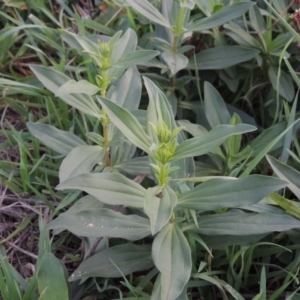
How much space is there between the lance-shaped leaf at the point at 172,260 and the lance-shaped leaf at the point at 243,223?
0.09 metres

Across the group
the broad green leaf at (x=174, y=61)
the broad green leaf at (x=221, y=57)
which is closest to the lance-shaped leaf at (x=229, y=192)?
the broad green leaf at (x=174, y=61)

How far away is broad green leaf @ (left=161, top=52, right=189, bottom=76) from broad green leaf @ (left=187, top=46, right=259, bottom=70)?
9cm

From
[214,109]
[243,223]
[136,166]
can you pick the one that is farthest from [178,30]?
[243,223]

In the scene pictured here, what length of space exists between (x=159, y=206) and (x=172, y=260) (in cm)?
16

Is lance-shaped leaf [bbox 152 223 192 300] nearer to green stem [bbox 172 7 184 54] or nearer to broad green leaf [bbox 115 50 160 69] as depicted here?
broad green leaf [bbox 115 50 160 69]

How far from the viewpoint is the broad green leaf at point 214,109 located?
71.7 inches

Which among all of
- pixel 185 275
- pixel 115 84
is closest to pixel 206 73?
pixel 115 84

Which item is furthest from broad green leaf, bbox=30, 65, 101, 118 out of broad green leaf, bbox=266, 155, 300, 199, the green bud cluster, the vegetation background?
broad green leaf, bbox=266, 155, 300, 199

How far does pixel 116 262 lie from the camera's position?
147cm

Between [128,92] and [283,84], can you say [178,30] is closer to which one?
[128,92]

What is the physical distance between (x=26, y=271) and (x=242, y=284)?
2.38 ft

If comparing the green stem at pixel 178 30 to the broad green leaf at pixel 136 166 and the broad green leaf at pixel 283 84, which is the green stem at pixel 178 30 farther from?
the broad green leaf at pixel 136 166

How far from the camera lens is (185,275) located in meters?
1.27

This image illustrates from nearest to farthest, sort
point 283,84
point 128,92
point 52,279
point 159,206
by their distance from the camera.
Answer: point 159,206 < point 52,279 < point 128,92 < point 283,84
